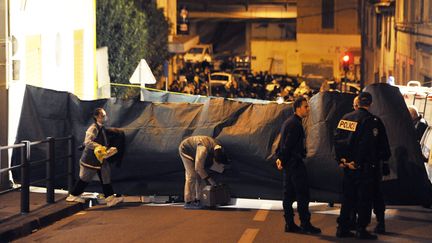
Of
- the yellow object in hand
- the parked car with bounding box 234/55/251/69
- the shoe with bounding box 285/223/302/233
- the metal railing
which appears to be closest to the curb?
the metal railing

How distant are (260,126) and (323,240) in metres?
3.36

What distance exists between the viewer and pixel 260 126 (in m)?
14.7

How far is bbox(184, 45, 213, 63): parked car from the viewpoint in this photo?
76.8m

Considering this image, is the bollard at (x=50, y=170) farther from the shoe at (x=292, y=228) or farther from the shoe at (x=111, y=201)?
the shoe at (x=292, y=228)

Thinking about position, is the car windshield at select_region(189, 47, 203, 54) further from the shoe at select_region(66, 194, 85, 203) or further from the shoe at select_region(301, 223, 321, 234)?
the shoe at select_region(301, 223, 321, 234)

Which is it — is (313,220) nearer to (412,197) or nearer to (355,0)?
(412,197)

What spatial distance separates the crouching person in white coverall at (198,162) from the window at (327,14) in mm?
70248

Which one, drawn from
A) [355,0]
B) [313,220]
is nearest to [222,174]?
[313,220]

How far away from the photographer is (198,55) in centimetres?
7825

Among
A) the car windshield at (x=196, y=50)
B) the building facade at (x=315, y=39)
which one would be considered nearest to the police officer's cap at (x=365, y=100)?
the car windshield at (x=196, y=50)

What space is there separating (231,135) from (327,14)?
7050cm

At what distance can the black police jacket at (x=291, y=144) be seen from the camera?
39.1 feet

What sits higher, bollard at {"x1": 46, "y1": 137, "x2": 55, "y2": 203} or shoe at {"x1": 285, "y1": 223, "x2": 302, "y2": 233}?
bollard at {"x1": 46, "y1": 137, "x2": 55, "y2": 203}

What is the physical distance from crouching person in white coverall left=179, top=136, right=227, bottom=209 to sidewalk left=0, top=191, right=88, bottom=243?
5.80 feet
